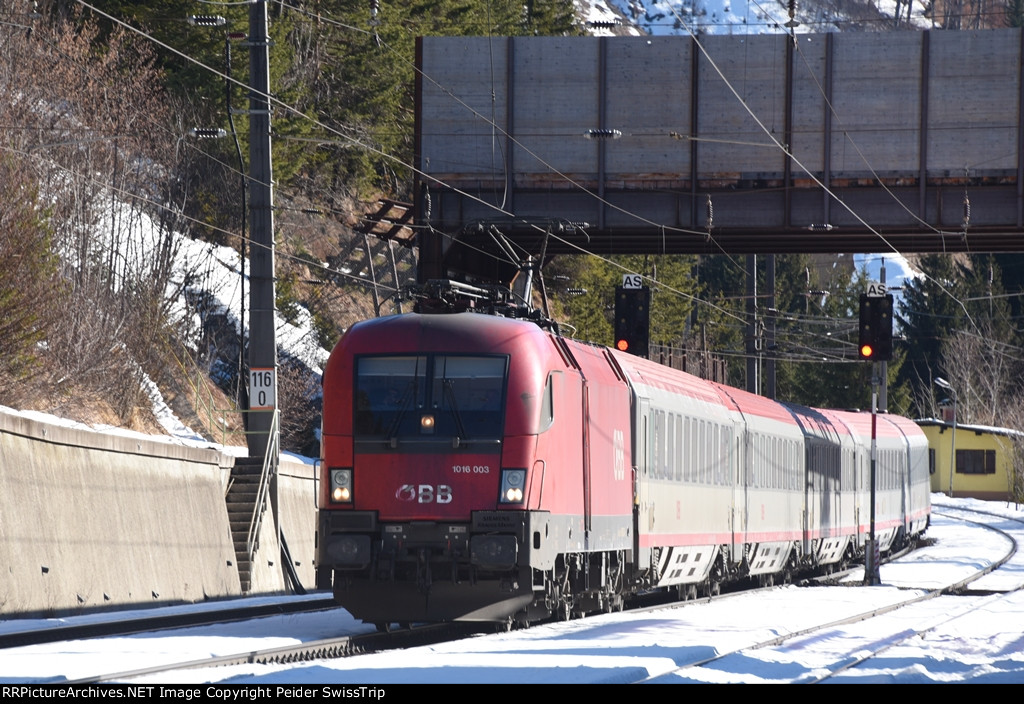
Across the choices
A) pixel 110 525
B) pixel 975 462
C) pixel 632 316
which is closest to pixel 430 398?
pixel 110 525

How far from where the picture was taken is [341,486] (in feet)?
51.0

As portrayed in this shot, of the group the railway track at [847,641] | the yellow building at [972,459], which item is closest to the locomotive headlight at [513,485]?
the railway track at [847,641]

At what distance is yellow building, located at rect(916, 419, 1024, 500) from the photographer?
80062mm

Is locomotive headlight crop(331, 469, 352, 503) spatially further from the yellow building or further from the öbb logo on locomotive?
the yellow building

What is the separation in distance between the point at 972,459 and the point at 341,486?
7384cm

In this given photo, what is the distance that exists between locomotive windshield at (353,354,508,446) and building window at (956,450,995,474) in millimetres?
72367

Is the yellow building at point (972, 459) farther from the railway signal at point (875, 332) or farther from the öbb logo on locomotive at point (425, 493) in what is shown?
the öbb logo on locomotive at point (425, 493)

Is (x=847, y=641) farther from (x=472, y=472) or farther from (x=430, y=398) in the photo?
(x=430, y=398)

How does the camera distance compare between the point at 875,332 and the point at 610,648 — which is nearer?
the point at 610,648

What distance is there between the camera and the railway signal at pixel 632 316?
100 ft

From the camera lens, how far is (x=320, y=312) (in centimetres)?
4675

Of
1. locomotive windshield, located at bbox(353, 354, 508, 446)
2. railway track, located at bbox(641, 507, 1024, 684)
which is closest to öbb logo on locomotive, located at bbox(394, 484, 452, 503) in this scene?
locomotive windshield, located at bbox(353, 354, 508, 446)

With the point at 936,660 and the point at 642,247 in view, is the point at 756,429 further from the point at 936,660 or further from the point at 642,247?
the point at 936,660

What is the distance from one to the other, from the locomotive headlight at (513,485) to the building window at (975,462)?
72490 millimetres
